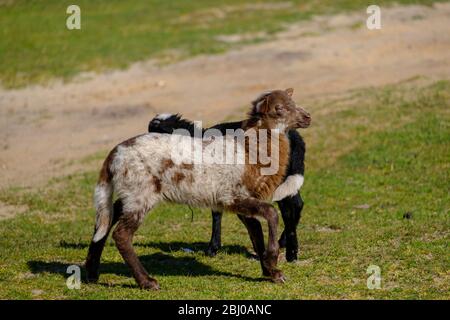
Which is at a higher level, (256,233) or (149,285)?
(256,233)

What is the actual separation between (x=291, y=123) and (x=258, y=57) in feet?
53.8

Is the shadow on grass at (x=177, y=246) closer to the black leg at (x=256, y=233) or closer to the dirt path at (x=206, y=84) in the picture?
the black leg at (x=256, y=233)

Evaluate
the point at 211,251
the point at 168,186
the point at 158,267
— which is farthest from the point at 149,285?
the point at 211,251

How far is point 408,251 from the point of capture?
1144cm

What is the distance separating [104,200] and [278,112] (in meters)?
2.33

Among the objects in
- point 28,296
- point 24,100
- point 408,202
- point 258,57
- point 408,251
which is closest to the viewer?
point 28,296

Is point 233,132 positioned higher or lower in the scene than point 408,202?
higher

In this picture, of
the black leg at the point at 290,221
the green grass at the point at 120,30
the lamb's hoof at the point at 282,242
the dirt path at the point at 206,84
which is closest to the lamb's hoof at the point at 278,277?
the black leg at the point at 290,221

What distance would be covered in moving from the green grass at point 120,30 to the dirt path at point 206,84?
0.86 m

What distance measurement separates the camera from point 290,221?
39.1 ft

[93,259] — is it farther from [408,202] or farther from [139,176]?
[408,202]

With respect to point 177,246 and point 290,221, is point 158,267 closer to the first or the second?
point 177,246

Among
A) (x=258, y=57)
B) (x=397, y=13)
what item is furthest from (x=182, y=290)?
(x=397, y=13)

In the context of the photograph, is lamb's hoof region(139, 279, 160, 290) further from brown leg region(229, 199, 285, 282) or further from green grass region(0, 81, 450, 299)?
brown leg region(229, 199, 285, 282)
